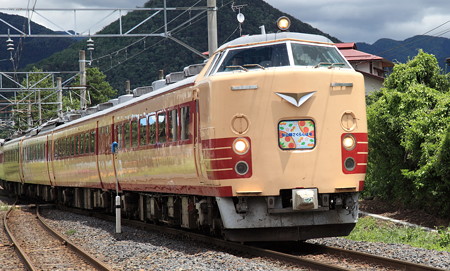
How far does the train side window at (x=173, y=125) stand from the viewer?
12.5 metres

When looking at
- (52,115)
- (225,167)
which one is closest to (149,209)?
(225,167)

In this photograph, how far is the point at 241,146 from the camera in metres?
10.4

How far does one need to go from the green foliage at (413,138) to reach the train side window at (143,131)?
8.58m

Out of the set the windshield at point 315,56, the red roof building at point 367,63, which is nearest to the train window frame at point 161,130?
the windshield at point 315,56

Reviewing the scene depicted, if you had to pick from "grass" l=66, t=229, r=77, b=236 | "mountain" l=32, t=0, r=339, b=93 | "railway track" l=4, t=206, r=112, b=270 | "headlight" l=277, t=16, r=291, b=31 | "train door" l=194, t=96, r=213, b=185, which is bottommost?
"railway track" l=4, t=206, r=112, b=270

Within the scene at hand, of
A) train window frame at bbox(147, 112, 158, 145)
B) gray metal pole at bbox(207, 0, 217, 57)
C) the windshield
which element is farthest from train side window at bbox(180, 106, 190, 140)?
gray metal pole at bbox(207, 0, 217, 57)

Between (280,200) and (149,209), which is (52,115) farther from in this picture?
(280,200)

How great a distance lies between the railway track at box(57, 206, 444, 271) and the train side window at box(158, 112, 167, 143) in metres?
1.78

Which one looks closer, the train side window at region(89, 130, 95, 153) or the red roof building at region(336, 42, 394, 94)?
the train side window at region(89, 130, 95, 153)

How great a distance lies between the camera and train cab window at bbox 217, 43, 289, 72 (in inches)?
432

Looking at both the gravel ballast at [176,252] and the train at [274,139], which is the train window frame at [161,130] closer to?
the train at [274,139]

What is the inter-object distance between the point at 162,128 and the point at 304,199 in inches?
156

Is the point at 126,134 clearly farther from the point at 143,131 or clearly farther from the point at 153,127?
the point at 153,127

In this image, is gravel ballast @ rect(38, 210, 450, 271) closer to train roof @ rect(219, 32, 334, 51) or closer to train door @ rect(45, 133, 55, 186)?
train roof @ rect(219, 32, 334, 51)
